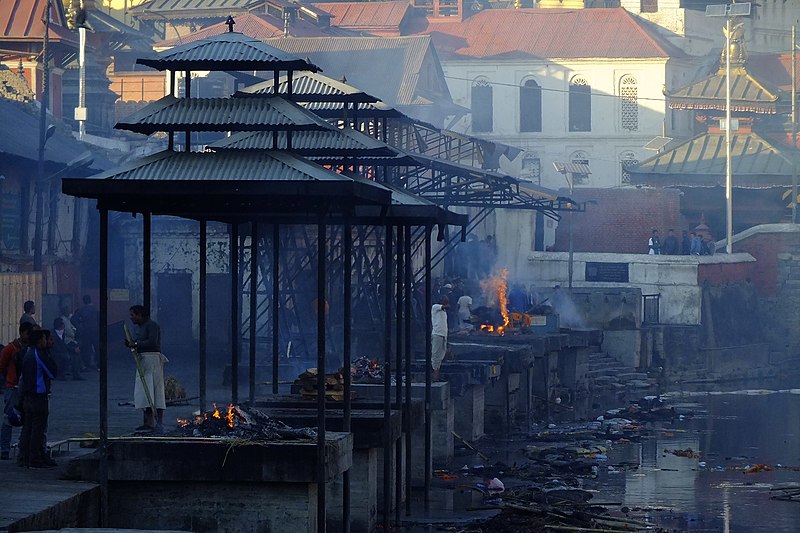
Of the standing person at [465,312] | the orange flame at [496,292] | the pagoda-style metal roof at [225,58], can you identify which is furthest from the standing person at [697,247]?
the pagoda-style metal roof at [225,58]

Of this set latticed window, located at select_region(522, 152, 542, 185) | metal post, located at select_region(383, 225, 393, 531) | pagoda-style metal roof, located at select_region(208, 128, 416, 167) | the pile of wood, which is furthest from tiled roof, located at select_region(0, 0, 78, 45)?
metal post, located at select_region(383, 225, 393, 531)

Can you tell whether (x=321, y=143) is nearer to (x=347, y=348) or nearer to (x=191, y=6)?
(x=347, y=348)

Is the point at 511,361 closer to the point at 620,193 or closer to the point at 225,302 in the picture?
the point at 225,302

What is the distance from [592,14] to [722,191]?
30.3 m

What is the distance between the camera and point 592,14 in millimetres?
84812

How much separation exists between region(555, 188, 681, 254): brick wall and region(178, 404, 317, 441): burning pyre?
39067mm

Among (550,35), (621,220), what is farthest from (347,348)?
(550,35)

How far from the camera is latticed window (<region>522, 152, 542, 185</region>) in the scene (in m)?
79.7

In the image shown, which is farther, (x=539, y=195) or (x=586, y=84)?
(x=586, y=84)

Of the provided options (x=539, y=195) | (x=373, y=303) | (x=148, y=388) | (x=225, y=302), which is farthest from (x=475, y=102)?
(x=148, y=388)

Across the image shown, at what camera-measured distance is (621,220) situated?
55375 millimetres

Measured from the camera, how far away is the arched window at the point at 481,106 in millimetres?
83000

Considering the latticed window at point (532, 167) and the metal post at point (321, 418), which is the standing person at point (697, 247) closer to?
the latticed window at point (532, 167)

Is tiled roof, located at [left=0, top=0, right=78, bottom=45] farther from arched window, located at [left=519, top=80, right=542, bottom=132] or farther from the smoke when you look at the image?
arched window, located at [left=519, top=80, right=542, bottom=132]
